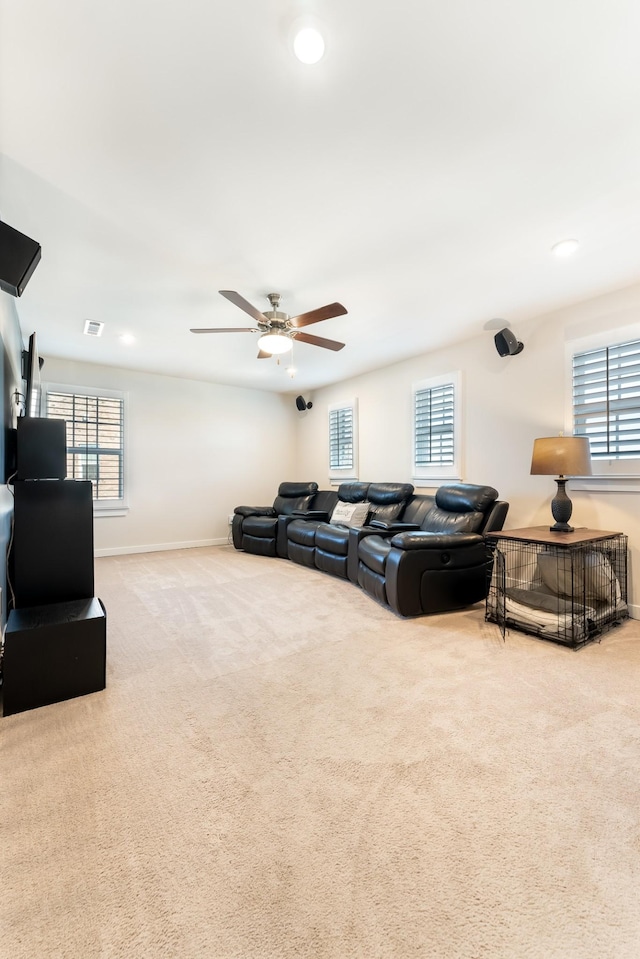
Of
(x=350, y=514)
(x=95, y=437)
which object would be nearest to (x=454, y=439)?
(x=350, y=514)

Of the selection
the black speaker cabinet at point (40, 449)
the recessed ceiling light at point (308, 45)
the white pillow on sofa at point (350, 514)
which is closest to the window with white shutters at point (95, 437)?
the black speaker cabinet at point (40, 449)

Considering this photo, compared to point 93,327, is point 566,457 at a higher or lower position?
lower

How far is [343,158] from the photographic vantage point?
197cm

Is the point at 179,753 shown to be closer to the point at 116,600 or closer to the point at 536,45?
the point at 116,600

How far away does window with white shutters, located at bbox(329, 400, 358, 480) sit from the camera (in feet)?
20.6

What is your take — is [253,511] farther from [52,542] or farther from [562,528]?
[562,528]

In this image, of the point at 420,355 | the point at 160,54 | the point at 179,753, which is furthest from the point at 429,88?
the point at 420,355

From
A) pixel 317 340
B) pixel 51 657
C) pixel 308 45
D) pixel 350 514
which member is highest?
pixel 308 45

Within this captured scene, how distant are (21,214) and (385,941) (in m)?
3.51

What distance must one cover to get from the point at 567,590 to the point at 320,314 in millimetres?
2800

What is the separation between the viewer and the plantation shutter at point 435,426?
477 cm

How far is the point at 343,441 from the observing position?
6.55 m

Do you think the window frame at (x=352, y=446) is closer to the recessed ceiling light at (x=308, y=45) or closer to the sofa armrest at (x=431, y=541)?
the sofa armrest at (x=431, y=541)

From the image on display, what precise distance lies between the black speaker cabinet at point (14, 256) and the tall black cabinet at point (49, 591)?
3.72ft
